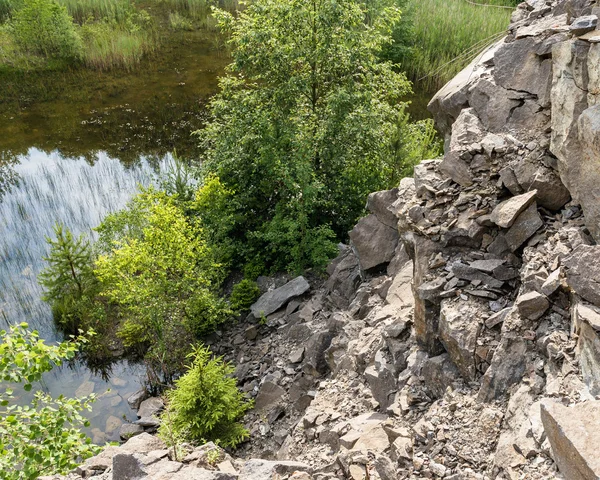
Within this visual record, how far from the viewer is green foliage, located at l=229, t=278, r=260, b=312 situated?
14664 mm

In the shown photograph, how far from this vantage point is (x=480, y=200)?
311 inches

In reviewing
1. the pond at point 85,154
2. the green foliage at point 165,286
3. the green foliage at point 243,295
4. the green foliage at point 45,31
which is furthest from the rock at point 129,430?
the green foliage at point 45,31

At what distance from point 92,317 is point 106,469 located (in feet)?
28.7

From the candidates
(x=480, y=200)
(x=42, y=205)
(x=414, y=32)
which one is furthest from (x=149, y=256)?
(x=414, y=32)

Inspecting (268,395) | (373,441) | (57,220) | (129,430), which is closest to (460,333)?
(373,441)

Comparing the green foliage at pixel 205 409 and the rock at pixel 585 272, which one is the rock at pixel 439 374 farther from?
the green foliage at pixel 205 409

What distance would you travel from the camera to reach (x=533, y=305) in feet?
19.9

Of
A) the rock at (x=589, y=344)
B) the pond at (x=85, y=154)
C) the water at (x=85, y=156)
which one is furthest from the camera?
the pond at (x=85, y=154)

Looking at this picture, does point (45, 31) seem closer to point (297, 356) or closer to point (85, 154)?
point (85, 154)

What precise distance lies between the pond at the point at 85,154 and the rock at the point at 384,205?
27.4 ft

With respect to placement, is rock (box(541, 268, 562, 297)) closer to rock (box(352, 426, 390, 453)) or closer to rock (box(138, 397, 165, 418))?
rock (box(352, 426, 390, 453))

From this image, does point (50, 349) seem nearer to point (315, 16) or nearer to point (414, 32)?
point (315, 16)

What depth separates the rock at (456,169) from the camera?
26.8ft

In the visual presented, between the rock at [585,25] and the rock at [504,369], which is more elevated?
the rock at [585,25]
